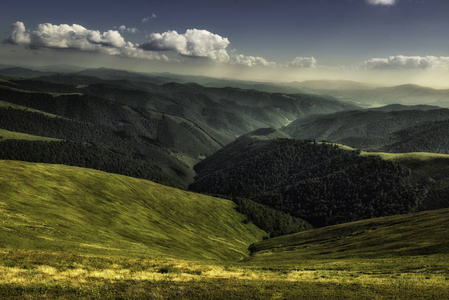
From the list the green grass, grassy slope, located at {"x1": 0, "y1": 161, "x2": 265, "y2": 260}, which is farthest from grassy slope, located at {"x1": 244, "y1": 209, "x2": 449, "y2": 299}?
grassy slope, located at {"x1": 0, "y1": 161, "x2": 265, "y2": 260}

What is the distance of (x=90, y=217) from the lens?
9006cm

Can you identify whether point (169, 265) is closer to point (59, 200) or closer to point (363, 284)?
point (363, 284)

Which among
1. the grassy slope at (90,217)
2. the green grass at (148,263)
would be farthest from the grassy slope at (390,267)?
the grassy slope at (90,217)

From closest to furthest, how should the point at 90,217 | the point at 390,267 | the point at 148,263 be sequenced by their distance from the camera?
1. the point at 148,263
2. the point at 390,267
3. the point at 90,217

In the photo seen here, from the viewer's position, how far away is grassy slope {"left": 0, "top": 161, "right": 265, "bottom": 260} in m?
55.4

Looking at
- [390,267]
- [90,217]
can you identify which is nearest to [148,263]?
[390,267]

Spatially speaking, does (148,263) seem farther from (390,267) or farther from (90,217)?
(90,217)

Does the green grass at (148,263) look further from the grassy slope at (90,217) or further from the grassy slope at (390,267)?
the grassy slope at (90,217)

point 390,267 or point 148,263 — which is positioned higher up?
point 390,267

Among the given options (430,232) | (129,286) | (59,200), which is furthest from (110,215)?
(430,232)

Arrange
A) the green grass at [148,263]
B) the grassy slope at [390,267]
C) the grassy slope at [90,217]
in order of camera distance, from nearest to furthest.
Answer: the green grass at [148,263] → the grassy slope at [390,267] → the grassy slope at [90,217]

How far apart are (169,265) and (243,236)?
522 ft

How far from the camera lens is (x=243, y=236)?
196750 millimetres

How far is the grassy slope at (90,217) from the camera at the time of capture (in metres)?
55.4
